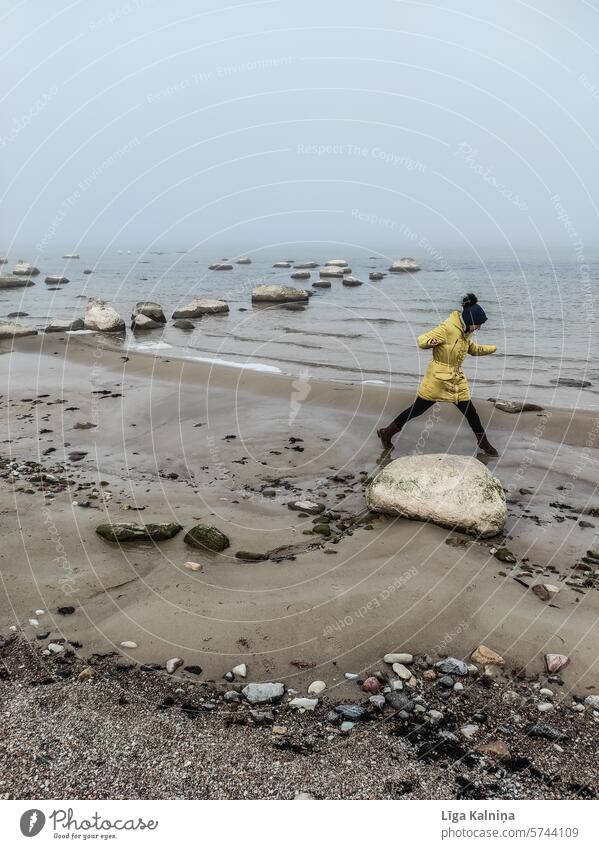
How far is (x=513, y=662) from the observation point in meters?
4.75

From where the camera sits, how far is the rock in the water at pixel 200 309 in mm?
30472

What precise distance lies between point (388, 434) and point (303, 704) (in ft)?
22.0

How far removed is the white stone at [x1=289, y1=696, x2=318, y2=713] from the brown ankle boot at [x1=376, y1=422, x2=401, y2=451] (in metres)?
6.57

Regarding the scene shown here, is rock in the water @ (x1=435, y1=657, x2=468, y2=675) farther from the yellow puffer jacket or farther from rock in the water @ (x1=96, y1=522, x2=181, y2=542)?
the yellow puffer jacket

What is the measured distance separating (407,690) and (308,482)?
4.85m

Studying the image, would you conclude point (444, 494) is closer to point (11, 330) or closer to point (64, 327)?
point (11, 330)

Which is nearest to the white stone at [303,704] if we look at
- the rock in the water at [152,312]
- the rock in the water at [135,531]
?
the rock in the water at [135,531]

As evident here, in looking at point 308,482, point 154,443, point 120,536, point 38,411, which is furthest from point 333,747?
point 38,411

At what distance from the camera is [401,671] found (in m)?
4.63

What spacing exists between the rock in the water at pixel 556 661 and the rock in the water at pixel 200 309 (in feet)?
93.6

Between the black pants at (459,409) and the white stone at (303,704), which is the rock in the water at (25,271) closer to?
the black pants at (459,409)

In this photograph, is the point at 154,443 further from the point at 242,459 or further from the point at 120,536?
the point at 120,536

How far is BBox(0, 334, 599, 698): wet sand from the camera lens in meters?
5.05
